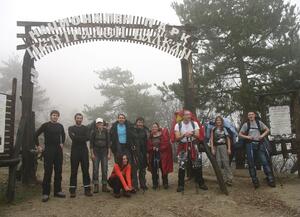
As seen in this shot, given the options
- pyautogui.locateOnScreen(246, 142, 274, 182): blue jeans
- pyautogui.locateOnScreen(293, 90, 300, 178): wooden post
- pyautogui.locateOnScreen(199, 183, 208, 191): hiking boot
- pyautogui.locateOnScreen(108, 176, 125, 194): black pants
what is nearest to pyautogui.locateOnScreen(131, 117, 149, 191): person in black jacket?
pyautogui.locateOnScreen(108, 176, 125, 194): black pants

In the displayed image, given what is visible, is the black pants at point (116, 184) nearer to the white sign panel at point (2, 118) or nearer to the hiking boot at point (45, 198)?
the hiking boot at point (45, 198)

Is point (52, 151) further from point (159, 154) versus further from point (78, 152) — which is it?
point (159, 154)

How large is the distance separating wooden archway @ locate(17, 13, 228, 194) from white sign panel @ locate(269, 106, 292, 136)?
2.16 meters

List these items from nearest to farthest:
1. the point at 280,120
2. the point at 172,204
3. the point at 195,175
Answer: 1. the point at 172,204
2. the point at 195,175
3. the point at 280,120

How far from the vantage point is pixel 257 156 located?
27.2ft

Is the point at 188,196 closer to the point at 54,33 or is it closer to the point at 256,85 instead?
the point at 54,33

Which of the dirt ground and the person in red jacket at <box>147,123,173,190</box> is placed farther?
the person in red jacket at <box>147,123,173,190</box>

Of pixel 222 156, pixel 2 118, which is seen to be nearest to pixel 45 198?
pixel 2 118

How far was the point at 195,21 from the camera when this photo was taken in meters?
14.0

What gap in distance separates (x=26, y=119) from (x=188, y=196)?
4.34 m

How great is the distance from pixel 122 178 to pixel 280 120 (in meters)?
4.61

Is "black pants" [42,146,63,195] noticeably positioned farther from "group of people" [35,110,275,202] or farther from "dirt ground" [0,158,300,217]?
"dirt ground" [0,158,300,217]

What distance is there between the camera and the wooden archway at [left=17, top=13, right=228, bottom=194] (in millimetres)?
8719

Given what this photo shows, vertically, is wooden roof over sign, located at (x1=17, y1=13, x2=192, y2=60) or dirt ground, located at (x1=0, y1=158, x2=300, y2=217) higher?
wooden roof over sign, located at (x1=17, y1=13, x2=192, y2=60)
